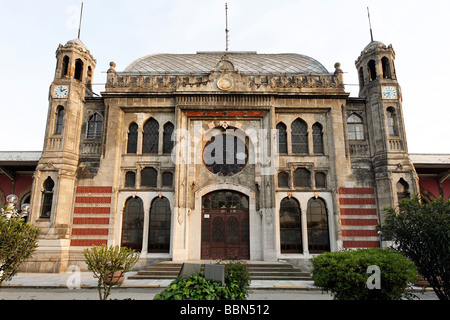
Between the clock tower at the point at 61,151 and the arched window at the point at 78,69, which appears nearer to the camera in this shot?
the clock tower at the point at 61,151

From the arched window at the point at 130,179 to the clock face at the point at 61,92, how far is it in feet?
20.9

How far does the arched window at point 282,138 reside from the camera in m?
20.4

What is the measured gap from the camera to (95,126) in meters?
20.7

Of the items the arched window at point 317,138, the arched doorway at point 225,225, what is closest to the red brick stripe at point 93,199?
the arched doorway at point 225,225

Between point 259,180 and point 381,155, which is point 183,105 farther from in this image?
point 381,155

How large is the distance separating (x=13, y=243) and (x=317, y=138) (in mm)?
17180

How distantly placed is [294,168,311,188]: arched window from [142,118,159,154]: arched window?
29.9 feet

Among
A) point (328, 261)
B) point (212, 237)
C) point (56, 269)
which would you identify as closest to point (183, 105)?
point (212, 237)

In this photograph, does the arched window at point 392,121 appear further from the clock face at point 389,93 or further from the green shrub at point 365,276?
the green shrub at point 365,276

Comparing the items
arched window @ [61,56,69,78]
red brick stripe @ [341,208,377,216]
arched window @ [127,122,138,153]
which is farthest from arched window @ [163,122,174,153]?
red brick stripe @ [341,208,377,216]

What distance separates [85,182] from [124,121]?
15.0ft

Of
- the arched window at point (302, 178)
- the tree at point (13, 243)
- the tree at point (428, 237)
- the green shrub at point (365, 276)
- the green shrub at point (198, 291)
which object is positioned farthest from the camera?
the arched window at point (302, 178)

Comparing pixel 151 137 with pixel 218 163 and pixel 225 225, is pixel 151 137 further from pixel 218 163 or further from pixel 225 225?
pixel 225 225

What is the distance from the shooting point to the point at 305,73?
22547 mm
